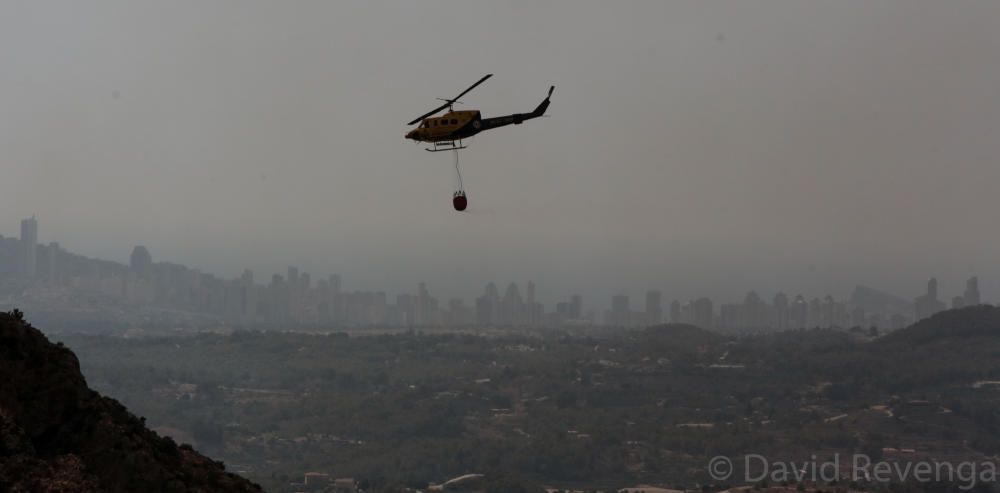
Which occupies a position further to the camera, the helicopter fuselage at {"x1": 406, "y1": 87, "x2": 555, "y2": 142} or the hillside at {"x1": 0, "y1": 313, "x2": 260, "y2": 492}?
the helicopter fuselage at {"x1": 406, "y1": 87, "x2": 555, "y2": 142}

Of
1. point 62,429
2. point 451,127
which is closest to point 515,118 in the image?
point 451,127

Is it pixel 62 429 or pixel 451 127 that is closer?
pixel 62 429

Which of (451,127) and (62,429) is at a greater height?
(451,127)

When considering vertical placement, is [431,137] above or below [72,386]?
above

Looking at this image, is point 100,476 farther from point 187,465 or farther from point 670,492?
point 670,492

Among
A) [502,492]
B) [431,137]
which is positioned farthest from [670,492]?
[431,137]

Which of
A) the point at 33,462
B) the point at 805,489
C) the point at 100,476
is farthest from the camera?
the point at 805,489

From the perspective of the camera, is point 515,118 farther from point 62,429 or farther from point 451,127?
point 62,429

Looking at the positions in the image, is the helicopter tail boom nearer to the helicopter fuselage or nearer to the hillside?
the helicopter fuselage
